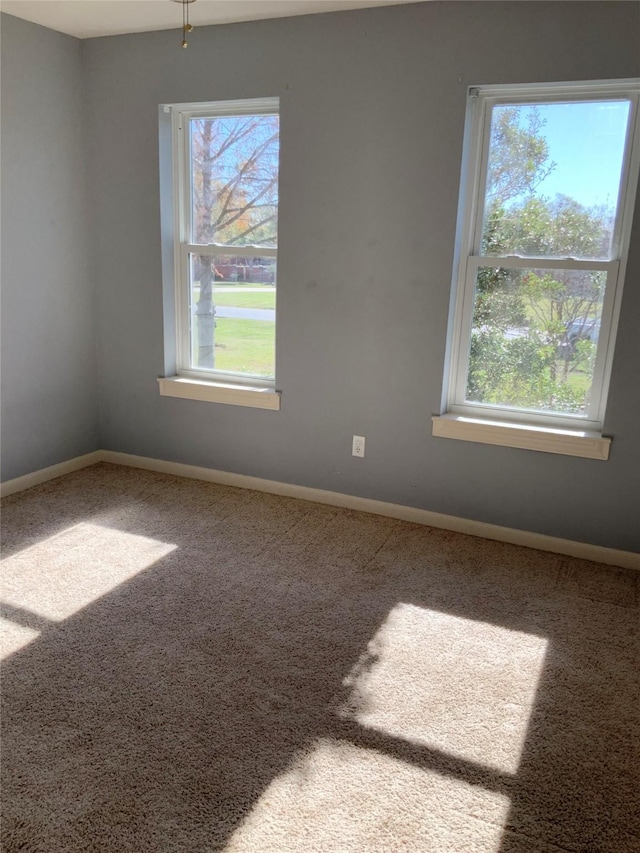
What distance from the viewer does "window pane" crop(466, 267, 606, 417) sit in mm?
2992

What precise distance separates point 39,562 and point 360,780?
1.77 m

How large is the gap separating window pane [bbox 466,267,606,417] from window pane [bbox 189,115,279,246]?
125cm

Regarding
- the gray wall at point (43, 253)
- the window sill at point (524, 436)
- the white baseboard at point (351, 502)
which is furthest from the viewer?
the gray wall at point (43, 253)

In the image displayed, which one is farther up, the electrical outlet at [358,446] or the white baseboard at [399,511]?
the electrical outlet at [358,446]

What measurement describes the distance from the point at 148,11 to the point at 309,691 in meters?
3.17

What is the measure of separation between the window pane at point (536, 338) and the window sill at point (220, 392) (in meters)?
1.11

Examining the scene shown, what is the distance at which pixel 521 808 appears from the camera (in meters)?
1.67

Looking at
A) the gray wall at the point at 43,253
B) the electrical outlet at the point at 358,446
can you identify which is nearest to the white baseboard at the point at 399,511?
the electrical outlet at the point at 358,446

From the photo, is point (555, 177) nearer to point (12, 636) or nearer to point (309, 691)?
point (309, 691)

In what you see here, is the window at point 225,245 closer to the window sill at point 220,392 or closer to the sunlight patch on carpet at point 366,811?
the window sill at point 220,392

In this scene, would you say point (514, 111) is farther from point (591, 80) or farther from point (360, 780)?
point (360, 780)

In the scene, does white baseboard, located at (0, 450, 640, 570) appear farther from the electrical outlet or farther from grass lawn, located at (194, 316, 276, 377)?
grass lawn, located at (194, 316, 276, 377)

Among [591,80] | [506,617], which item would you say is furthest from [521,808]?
[591,80]

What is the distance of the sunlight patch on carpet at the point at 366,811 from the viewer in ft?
5.15
